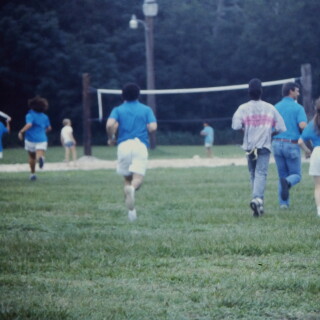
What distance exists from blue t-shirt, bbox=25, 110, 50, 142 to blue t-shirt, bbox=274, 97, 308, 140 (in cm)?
856

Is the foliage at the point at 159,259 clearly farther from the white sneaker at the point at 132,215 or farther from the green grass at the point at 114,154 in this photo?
the green grass at the point at 114,154

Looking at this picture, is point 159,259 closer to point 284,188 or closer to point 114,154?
point 284,188

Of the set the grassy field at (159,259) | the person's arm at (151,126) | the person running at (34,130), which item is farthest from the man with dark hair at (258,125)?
the person running at (34,130)

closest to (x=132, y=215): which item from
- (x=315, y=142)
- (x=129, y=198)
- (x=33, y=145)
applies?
(x=129, y=198)

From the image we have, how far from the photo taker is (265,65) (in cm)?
5928

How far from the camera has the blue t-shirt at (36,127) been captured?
2136 centimetres

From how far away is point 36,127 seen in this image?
21.5 metres

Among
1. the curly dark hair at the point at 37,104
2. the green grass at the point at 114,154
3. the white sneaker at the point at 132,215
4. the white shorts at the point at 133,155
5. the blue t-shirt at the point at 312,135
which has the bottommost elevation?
the green grass at the point at 114,154

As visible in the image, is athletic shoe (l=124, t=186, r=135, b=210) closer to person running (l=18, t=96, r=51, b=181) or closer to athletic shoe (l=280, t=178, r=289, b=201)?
athletic shoe (l=280, t=178, r=289, b=201)

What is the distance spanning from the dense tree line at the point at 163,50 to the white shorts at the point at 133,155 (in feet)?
125

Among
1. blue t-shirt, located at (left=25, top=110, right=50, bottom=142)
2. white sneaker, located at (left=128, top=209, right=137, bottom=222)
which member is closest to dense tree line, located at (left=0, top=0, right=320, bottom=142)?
blue t-shirt, located at (left=25, top=110, right=50, bottom=142)

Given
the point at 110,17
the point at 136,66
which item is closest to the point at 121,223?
the point at 110,17

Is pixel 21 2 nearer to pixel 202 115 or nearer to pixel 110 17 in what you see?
pixel 110 17

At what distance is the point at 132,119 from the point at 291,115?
2.32 metres
